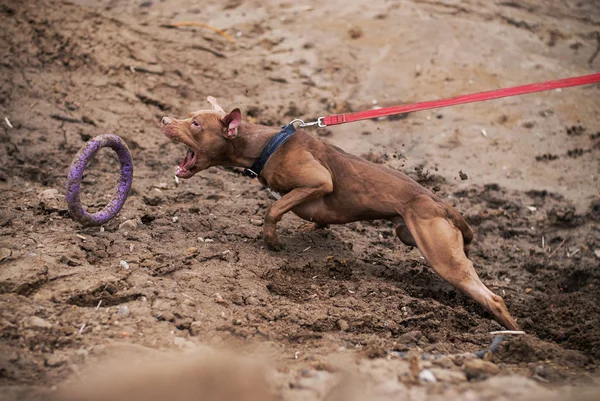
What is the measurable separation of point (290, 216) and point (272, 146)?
1.27 m

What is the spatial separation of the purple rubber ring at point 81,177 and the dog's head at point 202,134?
0.46 m

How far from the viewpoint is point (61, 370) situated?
3.67 metres

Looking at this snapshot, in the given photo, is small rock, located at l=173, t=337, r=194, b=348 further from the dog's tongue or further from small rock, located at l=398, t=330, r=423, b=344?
the dog's tongue

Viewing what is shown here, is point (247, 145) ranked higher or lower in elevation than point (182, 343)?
higher

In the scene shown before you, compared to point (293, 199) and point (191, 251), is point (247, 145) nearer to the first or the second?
point (293, 199)

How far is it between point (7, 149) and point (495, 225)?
531 cm

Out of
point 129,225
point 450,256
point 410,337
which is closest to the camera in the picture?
point 410,337

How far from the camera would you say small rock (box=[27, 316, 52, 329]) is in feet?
13.1

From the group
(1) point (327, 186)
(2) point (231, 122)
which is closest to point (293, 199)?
(1) point (327, 186)

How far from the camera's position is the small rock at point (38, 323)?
3.98 metres

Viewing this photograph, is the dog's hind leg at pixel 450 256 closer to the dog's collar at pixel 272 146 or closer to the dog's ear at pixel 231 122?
the dog's collar at pixel 272 146

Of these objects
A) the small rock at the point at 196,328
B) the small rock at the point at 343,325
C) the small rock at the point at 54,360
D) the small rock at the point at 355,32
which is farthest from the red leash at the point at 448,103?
the small rock at the point at 355,32

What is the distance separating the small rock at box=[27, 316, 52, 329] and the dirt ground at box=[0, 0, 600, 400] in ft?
0.08

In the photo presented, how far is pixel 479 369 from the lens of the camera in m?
3.90
